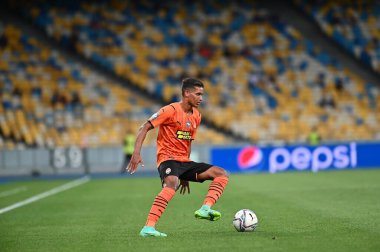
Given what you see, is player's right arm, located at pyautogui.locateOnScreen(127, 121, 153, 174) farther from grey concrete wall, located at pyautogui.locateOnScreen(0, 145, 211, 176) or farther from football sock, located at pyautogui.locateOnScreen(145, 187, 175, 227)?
grey concrete wall, located at pyautogui.locateOnScreen(0, 145, 211, 176)

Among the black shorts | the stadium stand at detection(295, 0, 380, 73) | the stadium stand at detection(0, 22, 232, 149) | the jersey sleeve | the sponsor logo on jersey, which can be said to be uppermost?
the stadium stand at detection(295, 0, 380, 73)

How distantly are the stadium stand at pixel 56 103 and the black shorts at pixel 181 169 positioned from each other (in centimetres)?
2271

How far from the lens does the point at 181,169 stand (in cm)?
962

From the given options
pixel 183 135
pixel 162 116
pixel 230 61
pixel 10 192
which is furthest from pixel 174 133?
pixel 230 61

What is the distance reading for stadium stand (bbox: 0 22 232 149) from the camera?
32.3 metres

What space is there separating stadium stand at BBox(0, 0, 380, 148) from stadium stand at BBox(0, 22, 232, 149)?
106cm

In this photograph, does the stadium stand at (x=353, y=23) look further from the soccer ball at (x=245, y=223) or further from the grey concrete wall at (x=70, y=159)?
the soccer ball at (x=245, y=223)

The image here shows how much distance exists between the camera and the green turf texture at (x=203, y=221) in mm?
8445

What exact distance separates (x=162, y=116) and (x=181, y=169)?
0.71 metres

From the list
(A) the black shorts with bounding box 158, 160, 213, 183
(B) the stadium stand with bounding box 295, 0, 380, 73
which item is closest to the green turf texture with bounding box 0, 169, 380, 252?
(A) the black shorts with bounding box 158, 160, 213, 183

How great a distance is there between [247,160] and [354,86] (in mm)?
8269

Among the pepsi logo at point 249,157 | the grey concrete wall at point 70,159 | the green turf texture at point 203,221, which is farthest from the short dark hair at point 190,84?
the grey concrete wall at point 70,159

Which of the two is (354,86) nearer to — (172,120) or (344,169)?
(344,169)

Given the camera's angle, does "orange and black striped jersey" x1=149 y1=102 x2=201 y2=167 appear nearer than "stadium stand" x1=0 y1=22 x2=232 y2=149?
Yes
